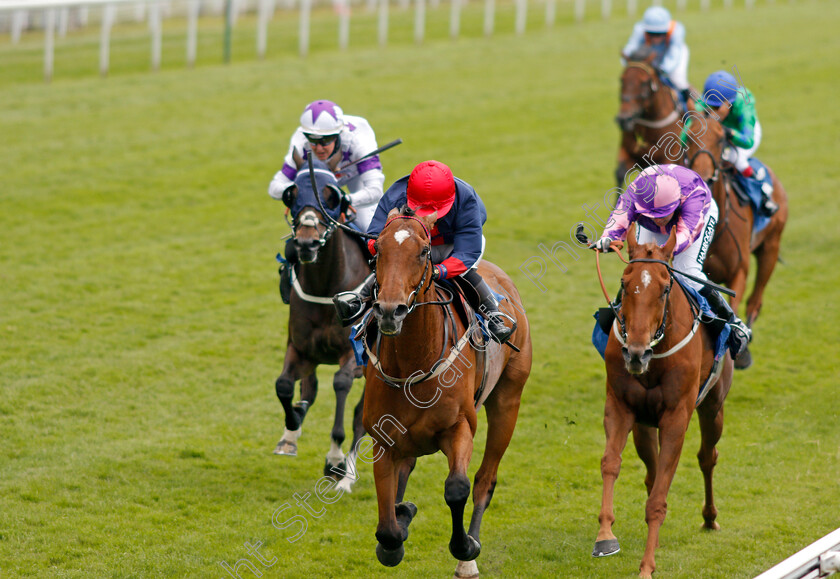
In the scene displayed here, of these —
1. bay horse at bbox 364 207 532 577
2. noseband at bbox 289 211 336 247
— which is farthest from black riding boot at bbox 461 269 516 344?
noseband at bbox 289 211 336 247

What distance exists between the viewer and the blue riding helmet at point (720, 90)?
909 centimetres

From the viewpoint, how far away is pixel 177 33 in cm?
2228

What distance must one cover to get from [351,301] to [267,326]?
586 cm

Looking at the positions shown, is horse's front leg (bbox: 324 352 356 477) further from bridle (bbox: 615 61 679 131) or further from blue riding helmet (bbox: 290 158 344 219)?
bridle (bbox: 615 61 679 131)

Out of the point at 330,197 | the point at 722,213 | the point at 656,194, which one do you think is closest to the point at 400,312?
the point at 656,194

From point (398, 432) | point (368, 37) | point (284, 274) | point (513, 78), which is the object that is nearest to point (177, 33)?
point (368, 37)

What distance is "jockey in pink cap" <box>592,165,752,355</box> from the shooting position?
6.03 m

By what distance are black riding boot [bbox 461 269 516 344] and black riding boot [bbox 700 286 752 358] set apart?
4.63ft

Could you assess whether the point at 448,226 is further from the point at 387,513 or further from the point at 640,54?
the point at 640,54

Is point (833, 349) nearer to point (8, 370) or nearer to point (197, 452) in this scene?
point (197, 452)

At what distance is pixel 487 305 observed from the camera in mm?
5582

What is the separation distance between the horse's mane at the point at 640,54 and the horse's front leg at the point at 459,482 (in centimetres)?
743

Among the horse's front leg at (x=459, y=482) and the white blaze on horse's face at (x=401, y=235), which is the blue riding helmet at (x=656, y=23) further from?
the white blaze on horse's face at (x=401, y=235)

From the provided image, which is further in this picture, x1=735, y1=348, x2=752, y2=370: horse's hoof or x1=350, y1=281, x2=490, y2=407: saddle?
x1=735, y1=348, x2=752, y2=370: horse's hoof
